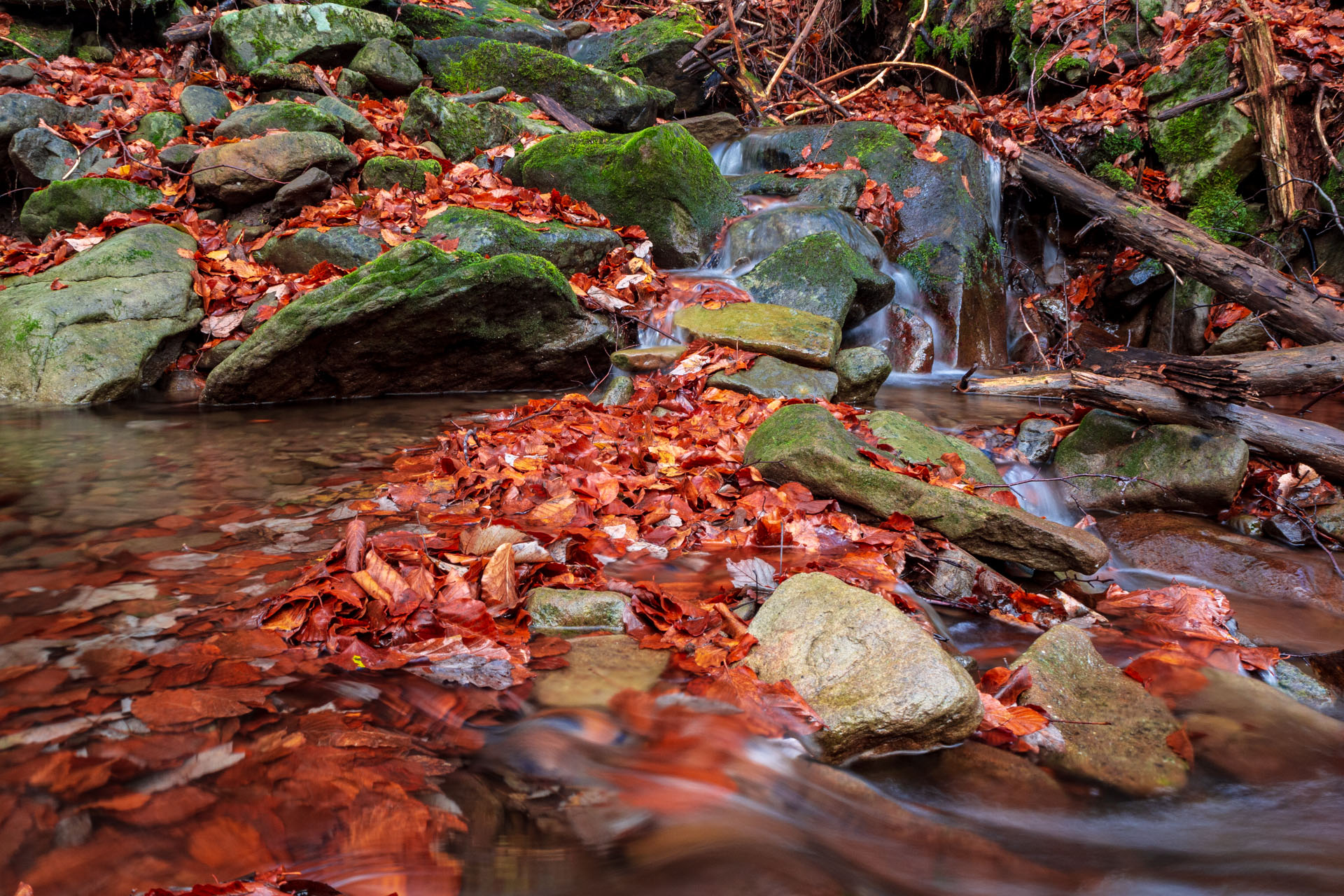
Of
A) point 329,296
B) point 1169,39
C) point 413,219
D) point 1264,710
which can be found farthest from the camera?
point 1169,39

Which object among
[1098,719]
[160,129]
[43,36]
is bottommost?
[1098,719]

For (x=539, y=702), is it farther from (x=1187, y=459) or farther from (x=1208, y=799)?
(x=1187, y=459)

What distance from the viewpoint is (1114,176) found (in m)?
9.04

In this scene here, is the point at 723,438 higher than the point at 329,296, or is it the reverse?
the point at 329,296

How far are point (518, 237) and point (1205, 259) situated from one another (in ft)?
20.0

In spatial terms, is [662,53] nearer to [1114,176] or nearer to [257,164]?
[1114,176]

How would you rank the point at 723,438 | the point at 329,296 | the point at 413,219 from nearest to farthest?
the point at 723,438 < the point at 329,296 < the point at 413,219

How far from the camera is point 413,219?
22.5 feet

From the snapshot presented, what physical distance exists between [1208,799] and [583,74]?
10111 millimetres

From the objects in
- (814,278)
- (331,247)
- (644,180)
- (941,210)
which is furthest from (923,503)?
(941,210)

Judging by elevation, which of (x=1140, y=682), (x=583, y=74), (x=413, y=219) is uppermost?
(x=583, y=74)

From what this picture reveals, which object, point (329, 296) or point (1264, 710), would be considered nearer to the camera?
point (1264, 710)

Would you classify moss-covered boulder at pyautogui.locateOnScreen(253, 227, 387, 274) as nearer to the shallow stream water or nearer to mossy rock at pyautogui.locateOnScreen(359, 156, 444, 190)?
mossy rock at pyautogui.locateOnScreen(359, 156, 444, 190)

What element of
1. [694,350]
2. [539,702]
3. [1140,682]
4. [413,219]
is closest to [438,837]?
[539,702]
